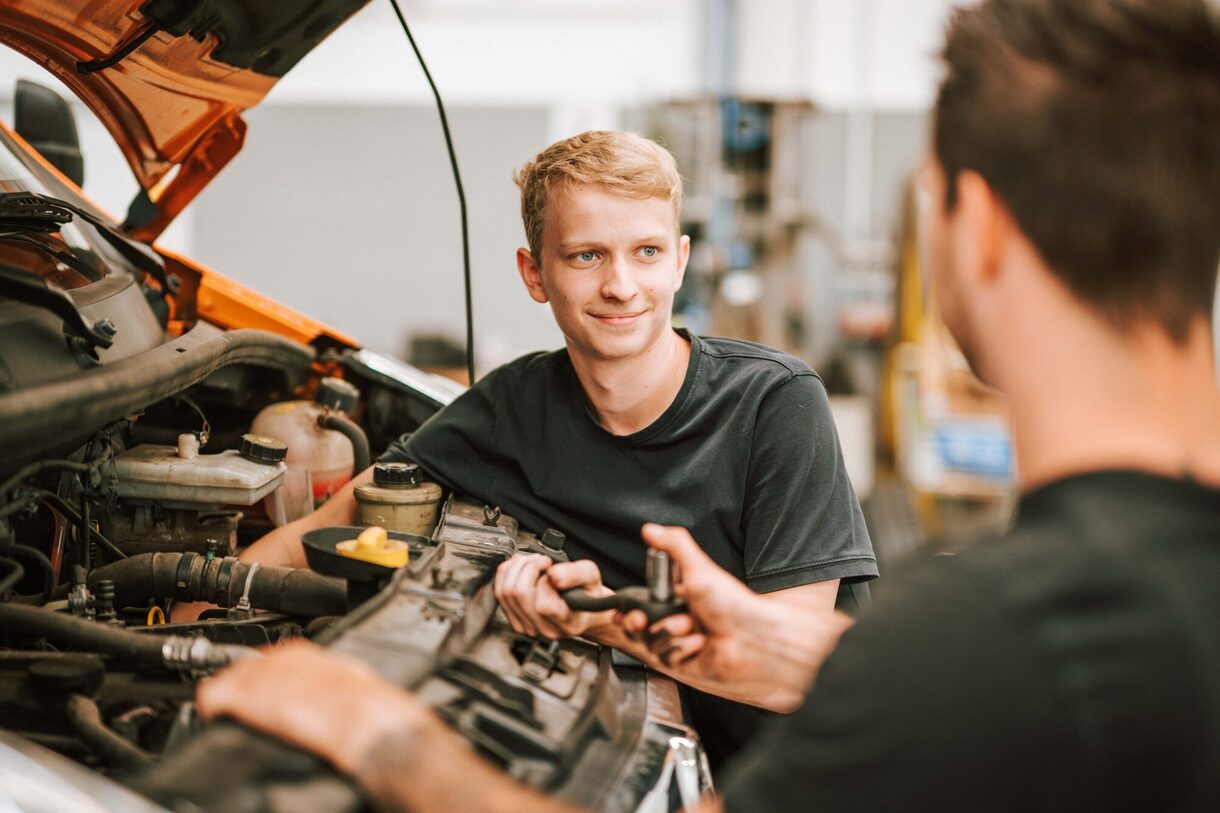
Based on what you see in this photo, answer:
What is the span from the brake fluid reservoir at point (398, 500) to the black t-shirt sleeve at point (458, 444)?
6cm

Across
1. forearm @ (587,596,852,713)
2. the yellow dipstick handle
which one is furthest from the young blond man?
the yellow dipstick handle

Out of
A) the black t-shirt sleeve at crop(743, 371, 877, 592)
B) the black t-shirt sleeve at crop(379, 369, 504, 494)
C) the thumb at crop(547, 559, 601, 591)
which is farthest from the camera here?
the black t-shirt sleeve at crop(379, 369, 504, 494)

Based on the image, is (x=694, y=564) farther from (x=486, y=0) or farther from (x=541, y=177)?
(x=486, y=0)

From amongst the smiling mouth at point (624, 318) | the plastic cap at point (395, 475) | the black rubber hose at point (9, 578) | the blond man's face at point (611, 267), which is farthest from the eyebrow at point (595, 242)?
the black rubber hose at point (9, 578)

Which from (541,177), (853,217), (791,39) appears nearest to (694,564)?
(541,177)

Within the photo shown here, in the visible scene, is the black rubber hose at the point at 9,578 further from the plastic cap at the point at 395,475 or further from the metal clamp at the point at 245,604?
the plastic cap at the point at 395,475

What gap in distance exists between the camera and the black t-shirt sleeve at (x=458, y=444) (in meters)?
Result: 1.82

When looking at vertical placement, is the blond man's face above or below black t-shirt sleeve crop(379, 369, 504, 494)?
above

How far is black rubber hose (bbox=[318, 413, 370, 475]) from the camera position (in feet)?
6.53

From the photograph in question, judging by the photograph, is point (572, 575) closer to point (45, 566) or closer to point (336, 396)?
point (45, 566)

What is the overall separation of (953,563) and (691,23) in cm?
695

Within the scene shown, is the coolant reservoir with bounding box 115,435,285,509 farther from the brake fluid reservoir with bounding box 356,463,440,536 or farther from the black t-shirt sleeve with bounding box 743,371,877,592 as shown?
the black t-shirt sleeve with bounding box 743,371,877,592

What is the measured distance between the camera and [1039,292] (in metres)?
0.86

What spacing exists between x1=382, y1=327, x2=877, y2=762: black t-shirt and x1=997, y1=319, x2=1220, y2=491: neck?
75cm
